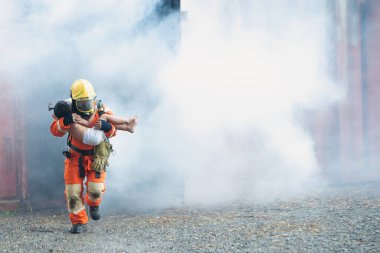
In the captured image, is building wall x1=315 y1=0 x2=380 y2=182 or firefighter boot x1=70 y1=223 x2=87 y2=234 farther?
building wall x1=315 y1=0 x2=380 y2=182

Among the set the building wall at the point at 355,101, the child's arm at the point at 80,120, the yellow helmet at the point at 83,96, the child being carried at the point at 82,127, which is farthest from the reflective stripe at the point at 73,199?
the building wall at the point at 355,101

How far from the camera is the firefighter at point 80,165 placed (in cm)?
407

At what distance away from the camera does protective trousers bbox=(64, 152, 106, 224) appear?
13.3 feet

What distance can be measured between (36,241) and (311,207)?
103 inches

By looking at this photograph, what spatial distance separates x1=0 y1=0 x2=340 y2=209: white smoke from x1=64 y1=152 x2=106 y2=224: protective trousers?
55.8 inches

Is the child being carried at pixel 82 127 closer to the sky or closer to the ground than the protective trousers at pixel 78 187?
closer to the sky

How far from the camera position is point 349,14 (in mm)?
8875

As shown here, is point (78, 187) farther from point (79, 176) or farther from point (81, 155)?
point (81, 155)

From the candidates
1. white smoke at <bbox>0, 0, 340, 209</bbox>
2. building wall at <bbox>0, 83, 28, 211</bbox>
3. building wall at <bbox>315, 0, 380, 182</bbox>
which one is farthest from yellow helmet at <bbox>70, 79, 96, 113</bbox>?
building wall at <bbox>315, 0, 380, 182</bbox>

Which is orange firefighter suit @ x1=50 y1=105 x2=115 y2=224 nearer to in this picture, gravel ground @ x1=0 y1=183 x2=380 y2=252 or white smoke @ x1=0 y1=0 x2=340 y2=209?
gravel ground @ x1=0 y1=183 x2=380 y2=252

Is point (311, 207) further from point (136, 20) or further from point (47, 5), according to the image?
point (47, 5)

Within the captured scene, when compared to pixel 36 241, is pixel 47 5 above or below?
above

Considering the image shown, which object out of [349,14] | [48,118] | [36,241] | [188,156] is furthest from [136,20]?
[349,14]

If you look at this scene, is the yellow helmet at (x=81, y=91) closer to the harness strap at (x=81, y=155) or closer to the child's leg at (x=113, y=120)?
the child's leg at (x=113, y=120)
